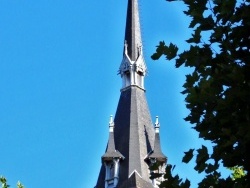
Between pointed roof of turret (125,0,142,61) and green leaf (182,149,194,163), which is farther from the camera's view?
pointed roof of turret (125,0,142,61)

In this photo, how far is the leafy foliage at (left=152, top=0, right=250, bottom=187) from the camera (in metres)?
6.08

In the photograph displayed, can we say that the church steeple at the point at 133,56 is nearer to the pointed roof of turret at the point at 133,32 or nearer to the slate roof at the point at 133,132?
the pointed roof of turret at the point at 133,32

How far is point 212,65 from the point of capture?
265 inches

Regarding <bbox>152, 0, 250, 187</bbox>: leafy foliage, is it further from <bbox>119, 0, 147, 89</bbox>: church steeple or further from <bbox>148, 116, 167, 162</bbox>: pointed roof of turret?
<bbox>119, 0, 147, 89</bbox>: church steeple

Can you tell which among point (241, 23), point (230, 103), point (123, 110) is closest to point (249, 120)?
point (230, 103)

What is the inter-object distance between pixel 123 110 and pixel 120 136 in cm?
288

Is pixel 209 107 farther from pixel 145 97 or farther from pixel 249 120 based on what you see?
pixel 145 97

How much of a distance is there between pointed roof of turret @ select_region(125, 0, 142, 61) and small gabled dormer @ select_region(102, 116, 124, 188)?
925 centimetres

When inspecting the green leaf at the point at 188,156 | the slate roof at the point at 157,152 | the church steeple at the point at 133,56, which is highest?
the church steeple at the point at 133,56

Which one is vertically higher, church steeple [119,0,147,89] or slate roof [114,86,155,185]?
church steeple [119,0,147,89]

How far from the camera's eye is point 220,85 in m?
6.37

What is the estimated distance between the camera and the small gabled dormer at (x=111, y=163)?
127 ft

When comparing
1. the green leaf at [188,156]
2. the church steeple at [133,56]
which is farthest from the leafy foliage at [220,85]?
the church steeple at [133,56]

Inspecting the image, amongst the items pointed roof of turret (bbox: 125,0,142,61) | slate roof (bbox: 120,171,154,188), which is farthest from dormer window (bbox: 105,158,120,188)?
pointed roof of turret (bbox: 125,0,142,61)
